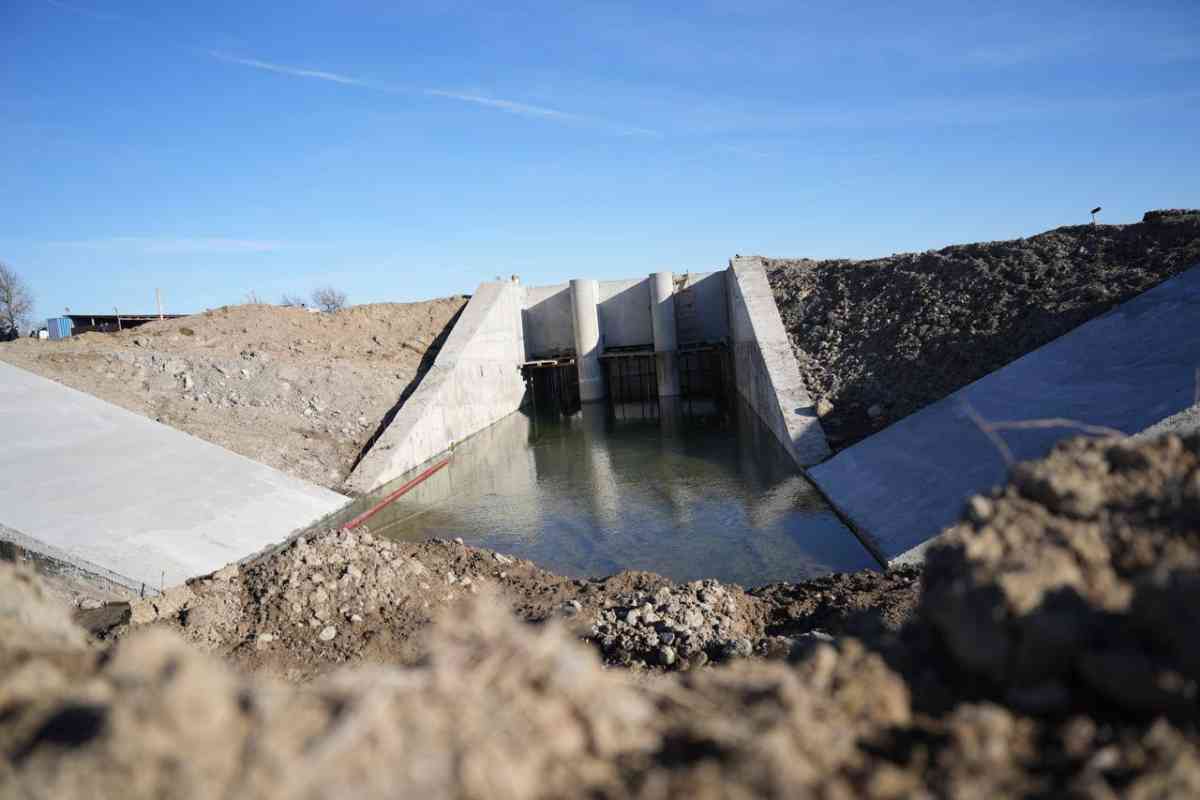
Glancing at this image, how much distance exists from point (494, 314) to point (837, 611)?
20.0 meters

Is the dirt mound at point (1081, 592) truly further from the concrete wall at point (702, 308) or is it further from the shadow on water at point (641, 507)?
the concrete wall at point (702, 308)

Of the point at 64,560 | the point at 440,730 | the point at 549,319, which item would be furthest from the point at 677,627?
the point at 549,319

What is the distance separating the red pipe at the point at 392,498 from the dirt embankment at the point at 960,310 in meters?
9.30

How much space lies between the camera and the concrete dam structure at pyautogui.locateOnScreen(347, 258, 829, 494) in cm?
2097

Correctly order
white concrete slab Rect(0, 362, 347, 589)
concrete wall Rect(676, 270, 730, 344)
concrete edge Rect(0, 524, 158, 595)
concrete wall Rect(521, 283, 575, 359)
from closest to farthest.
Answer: concrete edge Rect(0, 524, 158, 595) < white concrete slab Rect(0, 362, 347, 589) < concrete wall Rect(676, 270, 730, 344) < concrete wall Rect(521, 283, 575, 359)

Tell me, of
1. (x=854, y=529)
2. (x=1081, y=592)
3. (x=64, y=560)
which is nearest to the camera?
(x=1081, y=592)

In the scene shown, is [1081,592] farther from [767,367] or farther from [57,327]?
[57,327]

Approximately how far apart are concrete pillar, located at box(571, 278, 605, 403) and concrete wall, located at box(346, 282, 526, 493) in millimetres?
2446

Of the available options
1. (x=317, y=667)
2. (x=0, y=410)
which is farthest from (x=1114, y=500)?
(x=0, y=410)

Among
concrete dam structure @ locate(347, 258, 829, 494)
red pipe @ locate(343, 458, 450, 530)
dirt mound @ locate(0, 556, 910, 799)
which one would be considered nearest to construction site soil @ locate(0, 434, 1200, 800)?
dirt mound @ locate(0, 556, 910, 799)

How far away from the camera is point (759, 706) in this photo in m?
2.04

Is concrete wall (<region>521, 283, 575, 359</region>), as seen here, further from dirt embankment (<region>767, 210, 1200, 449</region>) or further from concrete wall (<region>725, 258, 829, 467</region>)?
dirt embankment (<region>767, 210, 1200, 449</region>)

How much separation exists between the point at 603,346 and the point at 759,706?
2702 cm

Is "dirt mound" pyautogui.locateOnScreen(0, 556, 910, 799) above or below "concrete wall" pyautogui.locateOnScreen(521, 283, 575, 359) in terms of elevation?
below
